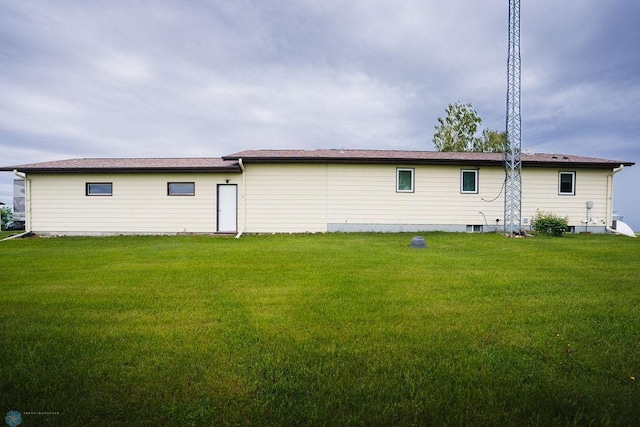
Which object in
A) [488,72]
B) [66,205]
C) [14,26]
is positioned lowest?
[66,205]

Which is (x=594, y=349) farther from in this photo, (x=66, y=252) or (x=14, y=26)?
(x=14, y=26)

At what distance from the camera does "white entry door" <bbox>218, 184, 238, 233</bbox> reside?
14.8 meters

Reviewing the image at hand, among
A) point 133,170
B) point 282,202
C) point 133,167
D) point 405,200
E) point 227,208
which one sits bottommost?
point 227,208

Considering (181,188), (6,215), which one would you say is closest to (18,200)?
(6,215)

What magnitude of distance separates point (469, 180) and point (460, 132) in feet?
52.3

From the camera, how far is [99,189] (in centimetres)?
1502

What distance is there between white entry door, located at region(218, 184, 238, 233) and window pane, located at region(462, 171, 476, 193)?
1043 cm

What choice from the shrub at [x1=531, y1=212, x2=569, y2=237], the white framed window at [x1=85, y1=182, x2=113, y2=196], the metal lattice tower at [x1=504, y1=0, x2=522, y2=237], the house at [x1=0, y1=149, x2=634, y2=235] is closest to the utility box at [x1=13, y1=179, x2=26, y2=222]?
the house at [x1=0, y1=149, x2=634, y2=235]

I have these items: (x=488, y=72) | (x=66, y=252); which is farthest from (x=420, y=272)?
(x=488, y=72)

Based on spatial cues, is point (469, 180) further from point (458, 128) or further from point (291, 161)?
point (458, 128)

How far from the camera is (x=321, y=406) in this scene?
2.24m

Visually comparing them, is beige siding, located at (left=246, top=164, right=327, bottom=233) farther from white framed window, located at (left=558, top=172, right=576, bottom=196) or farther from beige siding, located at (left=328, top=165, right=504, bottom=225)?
white framed window, located at (left=558, top=172, right=576, bottom=196)

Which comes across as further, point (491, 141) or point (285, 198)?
point (491, 141)

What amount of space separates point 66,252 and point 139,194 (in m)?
5.48
